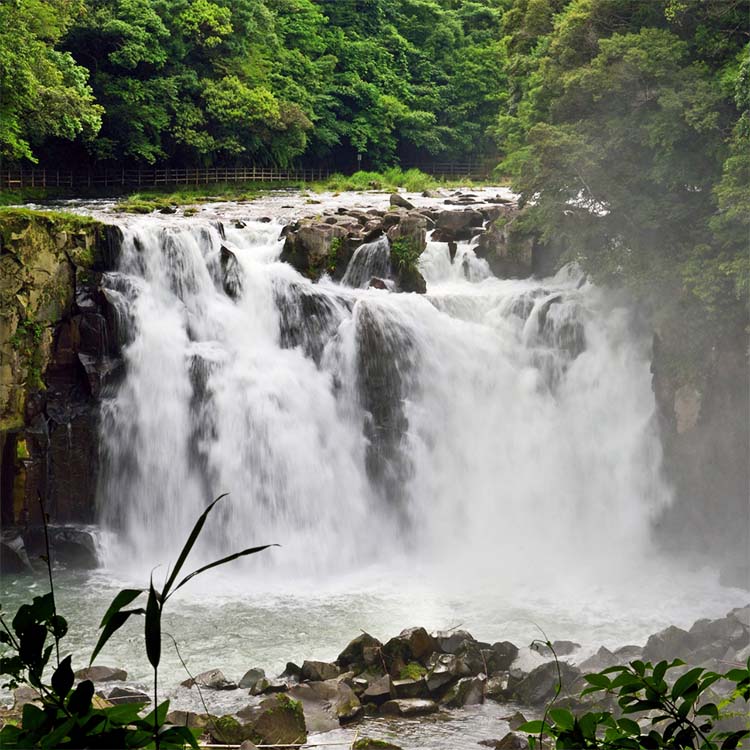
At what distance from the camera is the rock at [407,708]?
8.55m

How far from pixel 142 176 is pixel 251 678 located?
19.4 meters

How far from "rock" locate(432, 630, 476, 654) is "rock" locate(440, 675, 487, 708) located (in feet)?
1.77

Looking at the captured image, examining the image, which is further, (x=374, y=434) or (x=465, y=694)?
(x=374, y=434)

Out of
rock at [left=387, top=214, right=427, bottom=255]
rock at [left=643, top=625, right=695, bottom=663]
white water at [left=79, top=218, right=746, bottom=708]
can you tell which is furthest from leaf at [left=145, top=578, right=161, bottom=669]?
rock at [left=387, top=214, right=427, bottom=255]

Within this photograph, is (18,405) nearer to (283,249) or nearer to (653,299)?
(283,249)

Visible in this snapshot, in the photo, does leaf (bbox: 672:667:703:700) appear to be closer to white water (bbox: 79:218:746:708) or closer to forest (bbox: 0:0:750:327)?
white water (bbox: 79:218:746:708)

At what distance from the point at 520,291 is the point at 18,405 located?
7680mm

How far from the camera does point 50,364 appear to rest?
13734mm

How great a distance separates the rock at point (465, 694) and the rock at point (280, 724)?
1.48m

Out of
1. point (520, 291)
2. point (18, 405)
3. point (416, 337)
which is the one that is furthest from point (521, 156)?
point (18, 405)

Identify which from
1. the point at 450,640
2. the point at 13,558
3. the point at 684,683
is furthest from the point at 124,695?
the point at 684,683

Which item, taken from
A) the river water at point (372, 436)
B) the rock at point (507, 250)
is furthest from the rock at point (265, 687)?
the rock at point (507, 250)

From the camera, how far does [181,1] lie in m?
Answer: 25.2

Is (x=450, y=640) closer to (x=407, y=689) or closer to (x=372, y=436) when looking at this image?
(x=407, y=689)
